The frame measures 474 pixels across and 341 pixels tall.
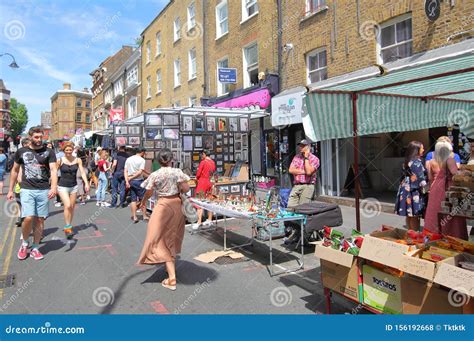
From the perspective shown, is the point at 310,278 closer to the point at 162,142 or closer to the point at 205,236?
the point at 205,236

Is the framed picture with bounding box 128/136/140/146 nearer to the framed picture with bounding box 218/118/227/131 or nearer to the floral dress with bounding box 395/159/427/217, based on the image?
the framed picture with bounding box 218/118/227/131

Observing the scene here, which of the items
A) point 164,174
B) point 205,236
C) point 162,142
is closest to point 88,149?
point 162,142

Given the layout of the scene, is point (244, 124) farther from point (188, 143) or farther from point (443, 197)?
point (443, 197)

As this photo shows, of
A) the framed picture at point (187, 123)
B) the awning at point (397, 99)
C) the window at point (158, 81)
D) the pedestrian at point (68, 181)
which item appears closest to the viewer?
the awning at point (397, 99)

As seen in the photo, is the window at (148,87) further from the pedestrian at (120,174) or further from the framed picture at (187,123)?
the pedestrian at (120,174)

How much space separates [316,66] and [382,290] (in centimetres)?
1039

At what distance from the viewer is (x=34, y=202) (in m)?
6.01

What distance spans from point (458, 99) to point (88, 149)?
2349 centimetres

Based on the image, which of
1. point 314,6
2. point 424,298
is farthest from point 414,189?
point 314,6

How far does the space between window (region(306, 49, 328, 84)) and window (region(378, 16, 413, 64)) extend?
7.14 feet

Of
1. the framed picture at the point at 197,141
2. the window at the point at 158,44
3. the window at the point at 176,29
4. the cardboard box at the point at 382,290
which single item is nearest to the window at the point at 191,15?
the window at the point at 176,29

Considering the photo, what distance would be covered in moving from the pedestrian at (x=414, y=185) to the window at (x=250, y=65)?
34.3 ft

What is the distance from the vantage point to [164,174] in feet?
16.2

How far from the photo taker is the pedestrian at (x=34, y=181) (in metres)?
5.96
